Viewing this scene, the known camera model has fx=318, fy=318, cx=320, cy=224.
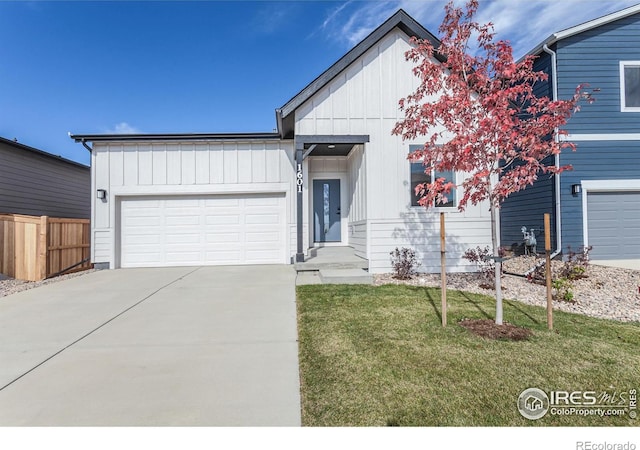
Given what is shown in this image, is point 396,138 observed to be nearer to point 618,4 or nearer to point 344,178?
point 344,178

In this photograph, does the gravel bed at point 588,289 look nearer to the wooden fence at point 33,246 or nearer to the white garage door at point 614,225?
the white garage door at point 614,225

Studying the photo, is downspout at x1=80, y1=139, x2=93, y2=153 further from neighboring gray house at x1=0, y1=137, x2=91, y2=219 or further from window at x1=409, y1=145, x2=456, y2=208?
window at x1=409, y1=145, x2=456, y2=208

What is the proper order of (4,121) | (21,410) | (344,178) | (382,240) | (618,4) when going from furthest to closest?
(4,121) < (344,178) < (618,4) < (382,240) < (21,410)

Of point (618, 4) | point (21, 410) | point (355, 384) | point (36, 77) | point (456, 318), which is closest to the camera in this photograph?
point (21, 410)

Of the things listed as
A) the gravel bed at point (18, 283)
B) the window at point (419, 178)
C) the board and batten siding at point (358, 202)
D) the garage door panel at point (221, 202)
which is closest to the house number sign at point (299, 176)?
the board and batten siding at point (358, 202)

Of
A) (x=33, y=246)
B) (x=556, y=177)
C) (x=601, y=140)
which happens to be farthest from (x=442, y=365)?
(x=601, y=140)

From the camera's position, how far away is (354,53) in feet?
24.5

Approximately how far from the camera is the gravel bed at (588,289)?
494cm

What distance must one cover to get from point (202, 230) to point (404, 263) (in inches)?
224

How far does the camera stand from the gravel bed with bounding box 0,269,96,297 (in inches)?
253

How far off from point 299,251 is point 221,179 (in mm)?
3294

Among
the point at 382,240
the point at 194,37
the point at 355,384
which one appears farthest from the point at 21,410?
the point at 194,37

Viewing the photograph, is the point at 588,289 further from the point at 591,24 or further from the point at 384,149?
the point at 591,24

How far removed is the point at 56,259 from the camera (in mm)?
7957
